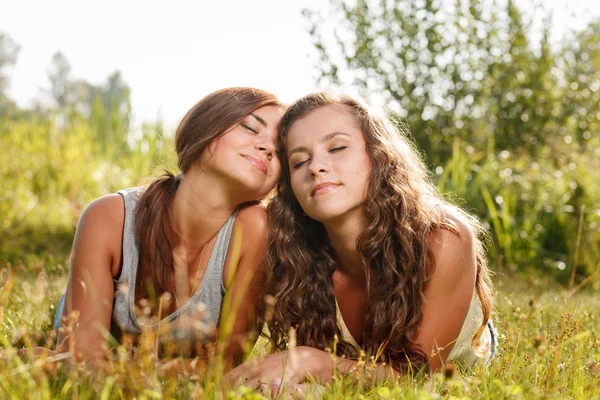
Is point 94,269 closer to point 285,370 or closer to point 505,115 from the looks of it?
point 285,370

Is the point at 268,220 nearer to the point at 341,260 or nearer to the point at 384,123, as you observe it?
the point at 341,260

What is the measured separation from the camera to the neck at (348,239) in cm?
311

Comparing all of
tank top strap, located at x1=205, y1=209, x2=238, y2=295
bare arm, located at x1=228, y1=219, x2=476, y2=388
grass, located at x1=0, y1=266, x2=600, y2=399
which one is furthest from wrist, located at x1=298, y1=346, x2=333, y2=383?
tank top strap, located at x1=205, y1=209, x2=238, y2=295

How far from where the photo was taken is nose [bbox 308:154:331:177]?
2922 mm

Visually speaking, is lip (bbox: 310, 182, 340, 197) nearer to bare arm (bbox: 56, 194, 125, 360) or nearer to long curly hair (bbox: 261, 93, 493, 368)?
long curly hair (bbox: 261, 93, 493, 368)

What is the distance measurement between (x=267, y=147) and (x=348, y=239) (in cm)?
58

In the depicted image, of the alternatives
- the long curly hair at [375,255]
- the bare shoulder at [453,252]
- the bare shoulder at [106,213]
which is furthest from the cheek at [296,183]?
the bare shoulder at [106,213]

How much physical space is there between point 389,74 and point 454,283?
5.05m

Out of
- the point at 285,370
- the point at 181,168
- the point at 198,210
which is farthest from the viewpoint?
the point at 181,168

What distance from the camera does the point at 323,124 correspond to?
3133 millimetres

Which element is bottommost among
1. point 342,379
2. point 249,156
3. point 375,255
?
point 342,379

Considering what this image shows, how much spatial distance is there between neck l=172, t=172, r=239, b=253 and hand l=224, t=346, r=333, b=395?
0.88 metres

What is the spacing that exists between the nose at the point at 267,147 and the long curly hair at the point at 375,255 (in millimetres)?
72

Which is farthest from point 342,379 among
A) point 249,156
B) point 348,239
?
point 249,156
